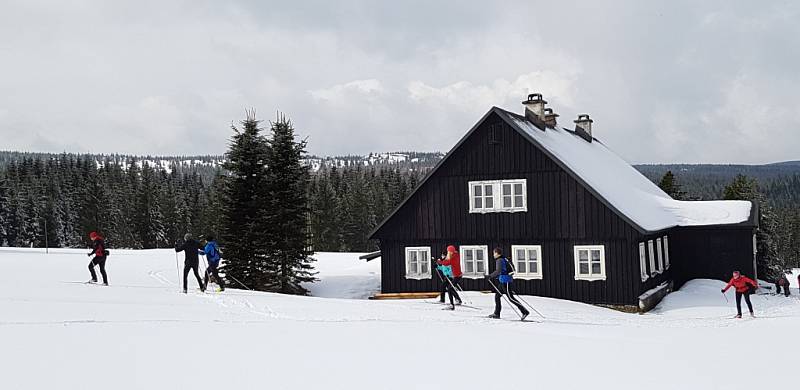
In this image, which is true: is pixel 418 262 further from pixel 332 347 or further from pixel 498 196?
pixel 332 347

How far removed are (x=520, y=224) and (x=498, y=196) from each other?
1.36 meters

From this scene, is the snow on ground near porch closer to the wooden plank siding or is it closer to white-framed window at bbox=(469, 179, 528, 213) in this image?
the wooden plank siding

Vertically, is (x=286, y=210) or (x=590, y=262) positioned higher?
(x=286, y=210)

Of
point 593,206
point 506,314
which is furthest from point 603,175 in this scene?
point 506,314

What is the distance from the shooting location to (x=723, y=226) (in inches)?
1112

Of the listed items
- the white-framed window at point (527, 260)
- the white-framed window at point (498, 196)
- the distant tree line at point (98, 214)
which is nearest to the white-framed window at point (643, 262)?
the white-framed window at point (527, 260)

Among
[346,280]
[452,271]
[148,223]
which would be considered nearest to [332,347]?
[452,271]

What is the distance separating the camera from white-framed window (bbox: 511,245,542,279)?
24.3 metres

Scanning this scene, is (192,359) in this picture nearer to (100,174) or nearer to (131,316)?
(131,316)

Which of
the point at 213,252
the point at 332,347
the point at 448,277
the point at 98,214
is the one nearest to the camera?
the point at 332,347

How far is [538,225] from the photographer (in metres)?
24.3

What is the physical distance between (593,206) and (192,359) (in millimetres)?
17781

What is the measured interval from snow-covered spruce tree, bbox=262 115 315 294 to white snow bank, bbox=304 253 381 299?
1235 millimetres

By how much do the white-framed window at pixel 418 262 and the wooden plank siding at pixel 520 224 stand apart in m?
0.25
